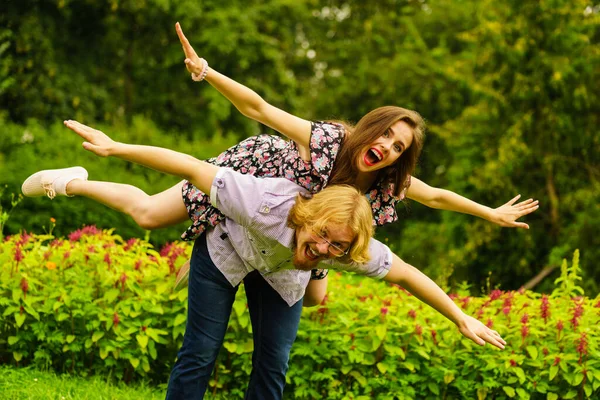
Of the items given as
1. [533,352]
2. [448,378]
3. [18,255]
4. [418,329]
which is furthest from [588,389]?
[18,255]

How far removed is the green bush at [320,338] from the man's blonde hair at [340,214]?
5.04 ft

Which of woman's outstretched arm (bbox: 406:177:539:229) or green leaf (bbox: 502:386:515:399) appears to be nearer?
woman's outstretched arm (bbox: 406:177:539:229)

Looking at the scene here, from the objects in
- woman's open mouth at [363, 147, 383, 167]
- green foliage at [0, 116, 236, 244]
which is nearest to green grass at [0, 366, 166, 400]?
woman's open mouth at [363, 147, 383, 167]

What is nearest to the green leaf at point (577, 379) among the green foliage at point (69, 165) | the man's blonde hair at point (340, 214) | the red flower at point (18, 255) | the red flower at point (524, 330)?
the red flower at point (524, 330)

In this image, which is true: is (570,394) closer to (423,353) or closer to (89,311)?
(423,353)

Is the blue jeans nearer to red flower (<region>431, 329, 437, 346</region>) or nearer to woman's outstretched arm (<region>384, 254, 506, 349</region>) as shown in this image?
woman's outstretched arm (<region>384, 254, 506, 349</region>)

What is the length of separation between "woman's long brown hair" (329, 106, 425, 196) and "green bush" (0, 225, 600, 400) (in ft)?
4.58

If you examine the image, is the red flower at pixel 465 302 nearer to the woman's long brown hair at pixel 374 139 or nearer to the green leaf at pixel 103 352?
the woman's long brown hair at pixel 374 139

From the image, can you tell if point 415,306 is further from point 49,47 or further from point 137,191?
point 49,47

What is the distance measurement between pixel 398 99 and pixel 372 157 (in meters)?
18.3

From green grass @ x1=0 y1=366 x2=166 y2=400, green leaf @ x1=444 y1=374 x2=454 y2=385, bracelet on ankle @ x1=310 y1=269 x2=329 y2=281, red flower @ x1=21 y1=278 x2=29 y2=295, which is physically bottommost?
green grass @ x1=0 y1=366 x2=166 y2=400

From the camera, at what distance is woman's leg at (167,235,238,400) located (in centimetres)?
342

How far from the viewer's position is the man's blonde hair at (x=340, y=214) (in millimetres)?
3051

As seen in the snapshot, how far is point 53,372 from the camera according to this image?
4633 mm
